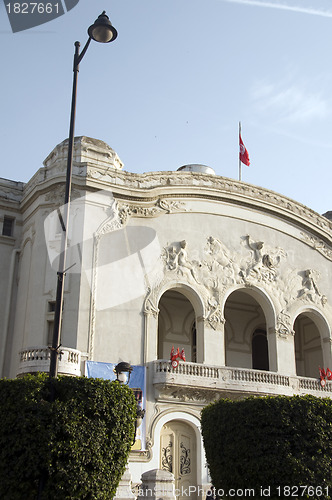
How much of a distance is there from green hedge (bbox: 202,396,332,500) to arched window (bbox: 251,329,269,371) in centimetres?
2187

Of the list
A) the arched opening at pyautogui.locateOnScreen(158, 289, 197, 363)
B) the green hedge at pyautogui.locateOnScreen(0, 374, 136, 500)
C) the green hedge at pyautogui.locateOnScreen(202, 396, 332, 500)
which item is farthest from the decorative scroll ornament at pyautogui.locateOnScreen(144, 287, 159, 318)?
the green hedge at pyautogui.locateOnScreen(0, 374, 136, 500)

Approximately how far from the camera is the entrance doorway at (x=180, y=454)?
2697 centimetres

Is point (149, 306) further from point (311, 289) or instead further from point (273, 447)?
point (273, 447)

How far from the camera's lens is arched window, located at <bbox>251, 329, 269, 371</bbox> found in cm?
3778

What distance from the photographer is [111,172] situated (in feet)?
100

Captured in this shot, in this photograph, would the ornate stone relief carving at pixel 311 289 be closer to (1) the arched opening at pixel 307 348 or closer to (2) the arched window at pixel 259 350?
(1) the arched opening at pixel 307 348

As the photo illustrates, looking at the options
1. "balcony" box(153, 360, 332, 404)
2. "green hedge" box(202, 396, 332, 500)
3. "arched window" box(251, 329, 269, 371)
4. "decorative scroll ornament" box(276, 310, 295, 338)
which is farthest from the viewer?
"arched window" box(251, 329, 269, 371)

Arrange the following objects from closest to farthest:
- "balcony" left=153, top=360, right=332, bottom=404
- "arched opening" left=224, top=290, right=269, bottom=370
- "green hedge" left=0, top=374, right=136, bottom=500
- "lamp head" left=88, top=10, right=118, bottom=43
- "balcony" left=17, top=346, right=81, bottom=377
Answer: "green hedge" left=0, top=374, right=136, bottom=500
"lamp head" left=88, top=10, right=118, bottom=43
"balcony" left=17, top=346, right=81, bottom=377
"balcony" left=153, top=360, right=332, bottom=404
"arched opening" left=224, top=290, right=269, bottom=370

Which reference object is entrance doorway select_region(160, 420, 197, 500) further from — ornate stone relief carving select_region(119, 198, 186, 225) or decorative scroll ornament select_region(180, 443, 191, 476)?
ornate stone relief carving select_region(119, 198, 186, 225)

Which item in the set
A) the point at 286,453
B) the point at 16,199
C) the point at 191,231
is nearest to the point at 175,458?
the point at 191,231

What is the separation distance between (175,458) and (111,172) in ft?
45.7

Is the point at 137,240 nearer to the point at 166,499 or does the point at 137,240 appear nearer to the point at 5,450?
the point at 166,499

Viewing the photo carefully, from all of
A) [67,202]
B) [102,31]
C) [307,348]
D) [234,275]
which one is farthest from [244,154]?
[67,202]

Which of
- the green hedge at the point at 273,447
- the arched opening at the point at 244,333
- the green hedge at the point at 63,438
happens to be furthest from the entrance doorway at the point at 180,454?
the green hedge at the point at 63,438
